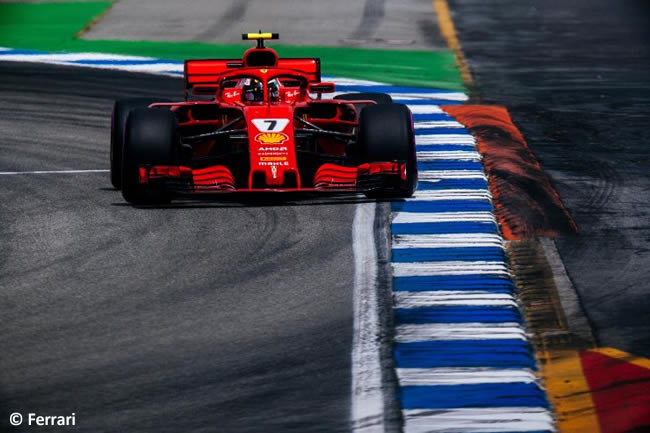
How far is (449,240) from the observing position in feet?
34.5

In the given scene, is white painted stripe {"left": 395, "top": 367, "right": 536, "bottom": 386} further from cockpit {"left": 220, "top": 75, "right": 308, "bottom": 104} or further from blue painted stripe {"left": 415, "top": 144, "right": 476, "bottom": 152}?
blue painted stripe {"left": 415, "top": 144, "right": 476, "bottom": 152}

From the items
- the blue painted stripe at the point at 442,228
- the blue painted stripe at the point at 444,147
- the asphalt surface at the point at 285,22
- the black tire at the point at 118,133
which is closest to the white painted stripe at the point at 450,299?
the blue painted stripe at the point at 442,228

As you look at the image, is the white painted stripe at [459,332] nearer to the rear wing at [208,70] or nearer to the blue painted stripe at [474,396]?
the blue painted stripe at [474,396]

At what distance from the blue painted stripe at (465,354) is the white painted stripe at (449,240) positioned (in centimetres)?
235

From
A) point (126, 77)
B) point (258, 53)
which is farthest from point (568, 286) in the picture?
point (126, 77)

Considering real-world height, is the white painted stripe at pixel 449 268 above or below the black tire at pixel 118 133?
below

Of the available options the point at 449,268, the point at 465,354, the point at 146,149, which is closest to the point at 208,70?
the point at 146,149

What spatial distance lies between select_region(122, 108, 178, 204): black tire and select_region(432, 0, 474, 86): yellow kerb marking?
834 centimetres

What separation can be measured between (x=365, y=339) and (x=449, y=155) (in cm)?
605

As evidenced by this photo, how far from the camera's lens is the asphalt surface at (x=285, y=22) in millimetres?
23000

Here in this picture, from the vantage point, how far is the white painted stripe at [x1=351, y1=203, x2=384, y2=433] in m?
6.87

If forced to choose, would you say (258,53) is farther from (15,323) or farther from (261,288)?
(15,323)

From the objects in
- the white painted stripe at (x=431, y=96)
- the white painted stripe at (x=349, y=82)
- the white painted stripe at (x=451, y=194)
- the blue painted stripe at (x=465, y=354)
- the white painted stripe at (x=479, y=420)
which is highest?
the white painted stripe at (x=479, y=420)

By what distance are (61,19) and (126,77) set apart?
620 cm
